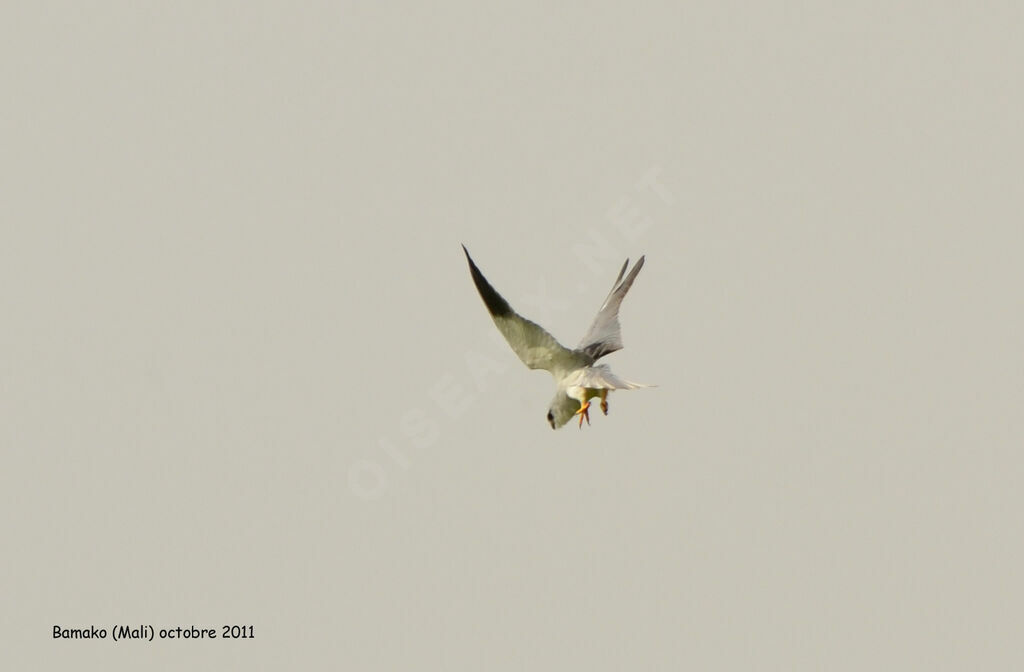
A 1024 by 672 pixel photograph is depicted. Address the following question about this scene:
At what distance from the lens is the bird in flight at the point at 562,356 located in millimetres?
13977

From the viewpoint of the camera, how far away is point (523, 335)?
47.7 feet

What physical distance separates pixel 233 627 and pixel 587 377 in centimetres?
968

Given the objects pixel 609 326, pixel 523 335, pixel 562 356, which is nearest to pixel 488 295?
pixel 523 335

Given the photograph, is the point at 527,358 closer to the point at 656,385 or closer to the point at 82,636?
the point at 656,385

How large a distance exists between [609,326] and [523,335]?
6.33ft

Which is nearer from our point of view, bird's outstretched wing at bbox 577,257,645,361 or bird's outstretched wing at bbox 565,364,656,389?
bird's outstretched wing at bbox 565,364,656,389

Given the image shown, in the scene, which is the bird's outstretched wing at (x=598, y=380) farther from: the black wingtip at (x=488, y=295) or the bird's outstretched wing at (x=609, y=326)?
the black wingtip at (x=488, y=295)

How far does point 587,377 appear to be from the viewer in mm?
14312

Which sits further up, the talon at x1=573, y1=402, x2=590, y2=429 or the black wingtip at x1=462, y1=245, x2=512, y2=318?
the black wingtip at x1=462, y1=245, x2=512, y2=318

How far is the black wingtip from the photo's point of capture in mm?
13663

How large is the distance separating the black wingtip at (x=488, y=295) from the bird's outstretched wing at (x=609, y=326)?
182 cm

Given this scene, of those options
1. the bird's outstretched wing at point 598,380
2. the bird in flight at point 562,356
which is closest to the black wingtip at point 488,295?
the bird in flight at point 562,356

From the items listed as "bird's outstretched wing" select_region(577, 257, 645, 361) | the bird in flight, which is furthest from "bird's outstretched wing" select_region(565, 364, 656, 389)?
"bird's outstretched wing" select_region(577, 257, 645, 361)

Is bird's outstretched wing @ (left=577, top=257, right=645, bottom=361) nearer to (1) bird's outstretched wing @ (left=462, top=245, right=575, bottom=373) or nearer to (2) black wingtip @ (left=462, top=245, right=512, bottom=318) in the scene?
(1) bird's outstretched wing @ (left=462, top=245, right=575, bottom=373)
